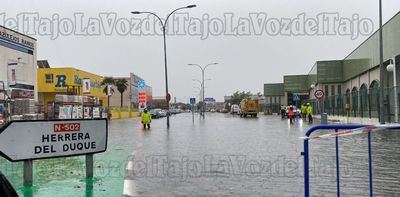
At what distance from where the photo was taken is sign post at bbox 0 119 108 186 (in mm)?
7883

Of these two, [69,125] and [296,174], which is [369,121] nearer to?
[296,174]

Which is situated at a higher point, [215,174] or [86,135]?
[86,135]

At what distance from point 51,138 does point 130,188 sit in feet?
5.46

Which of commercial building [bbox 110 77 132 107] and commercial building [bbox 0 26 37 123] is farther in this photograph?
commercial building [bbox 110 77 132 107]

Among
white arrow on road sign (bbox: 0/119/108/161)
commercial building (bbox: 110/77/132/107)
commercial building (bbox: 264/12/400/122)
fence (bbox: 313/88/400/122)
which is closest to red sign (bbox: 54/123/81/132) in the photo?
white arrow on road sign (bbox: 0/119/108/161)

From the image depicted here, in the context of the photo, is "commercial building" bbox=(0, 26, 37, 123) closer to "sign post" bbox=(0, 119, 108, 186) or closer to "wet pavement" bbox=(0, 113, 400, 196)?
"wet pavement" bbox=(0, 113, 400, 196)

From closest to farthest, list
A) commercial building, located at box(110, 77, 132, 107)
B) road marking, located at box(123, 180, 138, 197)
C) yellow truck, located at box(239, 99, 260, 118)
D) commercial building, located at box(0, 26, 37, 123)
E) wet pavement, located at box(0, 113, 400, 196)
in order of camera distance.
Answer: road marking, located at box(123, 180, 138, 197) → wet pavement, located at box(0, 113, 400, 196) → commercial building, located at box(0, 26, 37, 123) → yellow truck, located at box(239, 99, 260, 118) → commercial building, located at box(110, 77, 132, 107)

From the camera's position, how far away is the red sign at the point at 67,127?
27.7 feet

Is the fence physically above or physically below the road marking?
above

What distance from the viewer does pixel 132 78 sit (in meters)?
109

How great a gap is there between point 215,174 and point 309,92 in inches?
3309

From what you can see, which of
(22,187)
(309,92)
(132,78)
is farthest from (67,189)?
(132,78)

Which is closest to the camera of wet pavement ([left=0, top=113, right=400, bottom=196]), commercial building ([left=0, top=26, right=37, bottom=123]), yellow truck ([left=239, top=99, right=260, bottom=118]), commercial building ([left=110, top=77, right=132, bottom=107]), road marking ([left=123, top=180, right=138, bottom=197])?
road marking ([left=123, top=180, right=138, bottom=197])

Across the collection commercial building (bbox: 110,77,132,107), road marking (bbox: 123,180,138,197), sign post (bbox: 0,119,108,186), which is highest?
commercial building (bbox: 110,77,132,107)
